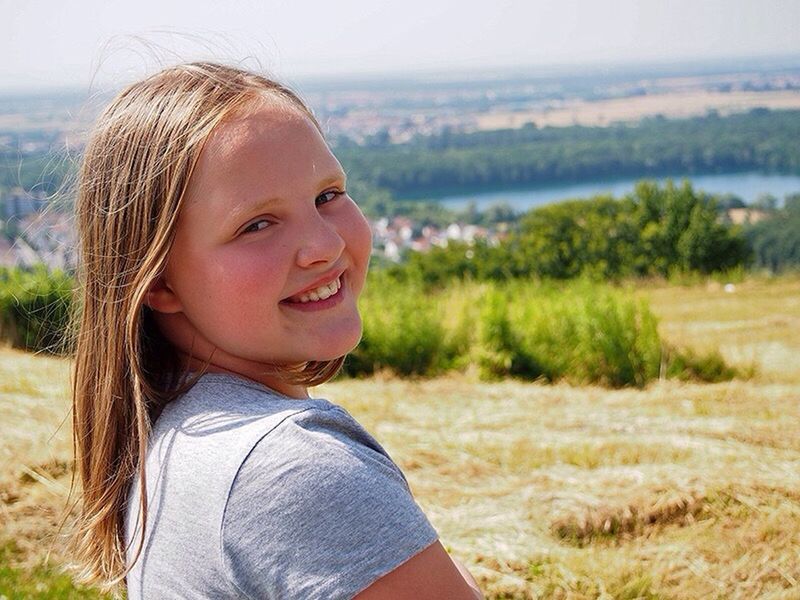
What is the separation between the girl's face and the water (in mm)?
73386

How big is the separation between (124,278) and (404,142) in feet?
289

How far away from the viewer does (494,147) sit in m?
90.0

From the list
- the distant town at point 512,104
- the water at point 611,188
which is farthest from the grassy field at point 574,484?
the water at point 611,188

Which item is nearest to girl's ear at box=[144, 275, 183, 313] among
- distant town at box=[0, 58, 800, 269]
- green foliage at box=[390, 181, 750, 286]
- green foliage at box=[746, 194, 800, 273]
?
green foliage at box=[390, 181, 750, 286]

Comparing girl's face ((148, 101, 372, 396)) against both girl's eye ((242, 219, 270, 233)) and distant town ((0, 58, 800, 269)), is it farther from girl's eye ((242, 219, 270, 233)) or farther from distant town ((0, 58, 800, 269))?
distant town ((0, 58, 800, 269))

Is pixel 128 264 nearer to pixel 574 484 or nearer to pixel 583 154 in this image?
pixel 574 484

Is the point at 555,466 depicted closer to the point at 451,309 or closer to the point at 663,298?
the point at 451,309

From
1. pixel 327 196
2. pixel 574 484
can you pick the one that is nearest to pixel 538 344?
pixel 574 484

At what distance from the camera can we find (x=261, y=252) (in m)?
1.26

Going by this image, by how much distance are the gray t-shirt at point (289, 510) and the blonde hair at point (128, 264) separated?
133 millimetres

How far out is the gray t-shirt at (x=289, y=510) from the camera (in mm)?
1061

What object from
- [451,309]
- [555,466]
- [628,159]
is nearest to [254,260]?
[555,466]

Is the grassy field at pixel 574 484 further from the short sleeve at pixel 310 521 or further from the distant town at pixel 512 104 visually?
the distant town at pixel 512 104

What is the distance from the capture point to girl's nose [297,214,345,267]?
1.28m
